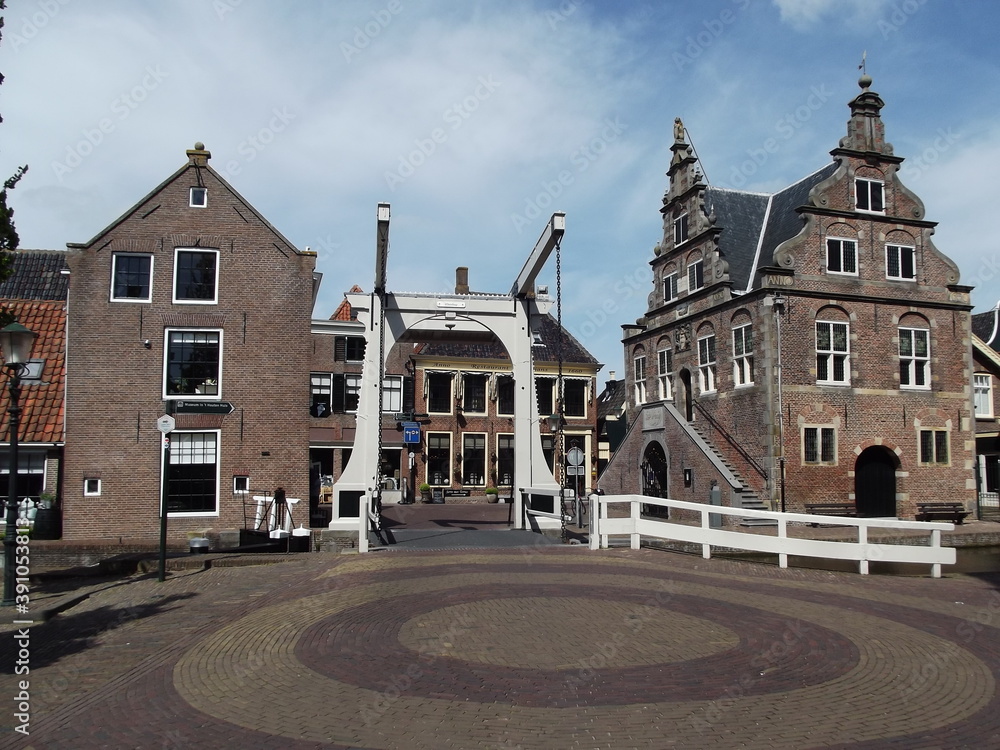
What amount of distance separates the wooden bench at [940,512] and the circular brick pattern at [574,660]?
1771 cm

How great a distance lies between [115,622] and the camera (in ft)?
28.5

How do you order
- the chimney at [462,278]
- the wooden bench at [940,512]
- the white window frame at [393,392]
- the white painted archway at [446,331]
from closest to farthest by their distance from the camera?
the white painted archway at [446,331]
the wooden bench at [940,512]
the white window frame at [393,392]
the chimney at [462,278]

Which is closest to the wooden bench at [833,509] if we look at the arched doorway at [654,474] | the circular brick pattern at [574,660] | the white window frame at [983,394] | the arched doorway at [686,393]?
the arched doorway at [654,474]

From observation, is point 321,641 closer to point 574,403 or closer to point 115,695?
point 115,695

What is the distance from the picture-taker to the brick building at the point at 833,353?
23.1 meters

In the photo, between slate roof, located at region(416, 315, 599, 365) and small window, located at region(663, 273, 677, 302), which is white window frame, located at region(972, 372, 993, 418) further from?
slate roof, located at region(416, 315, 599, 365)

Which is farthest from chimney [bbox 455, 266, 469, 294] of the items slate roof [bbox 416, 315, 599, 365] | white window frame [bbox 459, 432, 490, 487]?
white window frame [bbox 459, 432, 490, 487]

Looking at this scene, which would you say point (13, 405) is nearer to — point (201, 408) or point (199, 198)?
point (201, 408)

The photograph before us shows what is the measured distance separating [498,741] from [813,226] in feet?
73.3

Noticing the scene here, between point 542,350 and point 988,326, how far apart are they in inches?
806

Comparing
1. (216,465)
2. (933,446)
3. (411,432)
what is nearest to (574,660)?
(216,465)

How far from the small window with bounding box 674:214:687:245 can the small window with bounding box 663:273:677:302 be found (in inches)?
49.7

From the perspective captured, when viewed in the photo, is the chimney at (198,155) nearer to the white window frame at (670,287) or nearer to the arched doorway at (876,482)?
the white window frame at (670,287)

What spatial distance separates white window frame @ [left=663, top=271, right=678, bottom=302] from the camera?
2847cm
